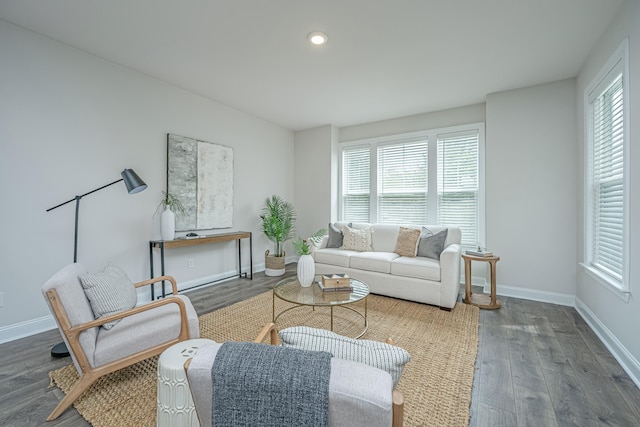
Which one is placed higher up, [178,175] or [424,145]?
[424,145]

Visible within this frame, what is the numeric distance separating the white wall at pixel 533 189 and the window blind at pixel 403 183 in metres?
1.06

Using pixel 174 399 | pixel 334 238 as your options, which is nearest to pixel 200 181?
pixel 334 238

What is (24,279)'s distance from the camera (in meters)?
2.61

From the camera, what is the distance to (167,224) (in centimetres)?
346

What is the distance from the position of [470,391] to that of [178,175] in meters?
3.87

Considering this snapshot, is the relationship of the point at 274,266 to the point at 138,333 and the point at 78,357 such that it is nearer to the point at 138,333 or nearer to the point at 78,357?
the point at 138,333

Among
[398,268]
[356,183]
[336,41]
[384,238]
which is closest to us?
[336,41]

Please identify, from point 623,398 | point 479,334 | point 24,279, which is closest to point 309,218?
point 479,334

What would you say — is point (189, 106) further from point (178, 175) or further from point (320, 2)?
point (320, 2)

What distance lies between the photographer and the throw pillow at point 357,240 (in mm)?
4320

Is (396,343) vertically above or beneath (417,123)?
beneath

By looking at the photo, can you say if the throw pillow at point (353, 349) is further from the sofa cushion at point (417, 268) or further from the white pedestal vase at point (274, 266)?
the white pedestal vase at point (274, 266)

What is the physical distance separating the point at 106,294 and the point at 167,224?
1.62 metres

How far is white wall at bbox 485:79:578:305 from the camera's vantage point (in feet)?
11.3
